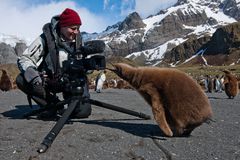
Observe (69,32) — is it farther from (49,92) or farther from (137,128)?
(137,128)

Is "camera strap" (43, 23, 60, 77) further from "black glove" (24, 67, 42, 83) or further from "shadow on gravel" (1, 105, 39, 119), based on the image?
"shadow on gravel" (1, 105, 39, 119)

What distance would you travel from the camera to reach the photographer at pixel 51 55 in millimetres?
6488

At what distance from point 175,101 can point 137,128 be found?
958 mm

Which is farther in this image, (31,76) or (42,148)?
(31,76)

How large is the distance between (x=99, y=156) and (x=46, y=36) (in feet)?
8.50

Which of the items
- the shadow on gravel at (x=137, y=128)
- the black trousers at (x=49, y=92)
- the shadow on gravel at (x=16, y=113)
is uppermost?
the black trousers at (x=49, y=92)

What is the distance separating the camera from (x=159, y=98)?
5.89 metres

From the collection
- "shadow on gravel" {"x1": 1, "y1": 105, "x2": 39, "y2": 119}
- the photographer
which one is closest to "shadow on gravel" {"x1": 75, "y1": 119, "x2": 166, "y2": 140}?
the photographer

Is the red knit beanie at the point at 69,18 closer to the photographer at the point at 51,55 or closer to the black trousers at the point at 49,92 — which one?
the photographer at the point at 51,55

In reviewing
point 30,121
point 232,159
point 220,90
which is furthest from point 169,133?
point 220,90

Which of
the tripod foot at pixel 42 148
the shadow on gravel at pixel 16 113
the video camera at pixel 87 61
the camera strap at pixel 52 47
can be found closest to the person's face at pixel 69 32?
the camera strap at pixel 52 47

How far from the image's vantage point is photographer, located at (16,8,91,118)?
6488mm

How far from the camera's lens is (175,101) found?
19.0 feet

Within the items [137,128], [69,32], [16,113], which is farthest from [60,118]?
[16,113]
